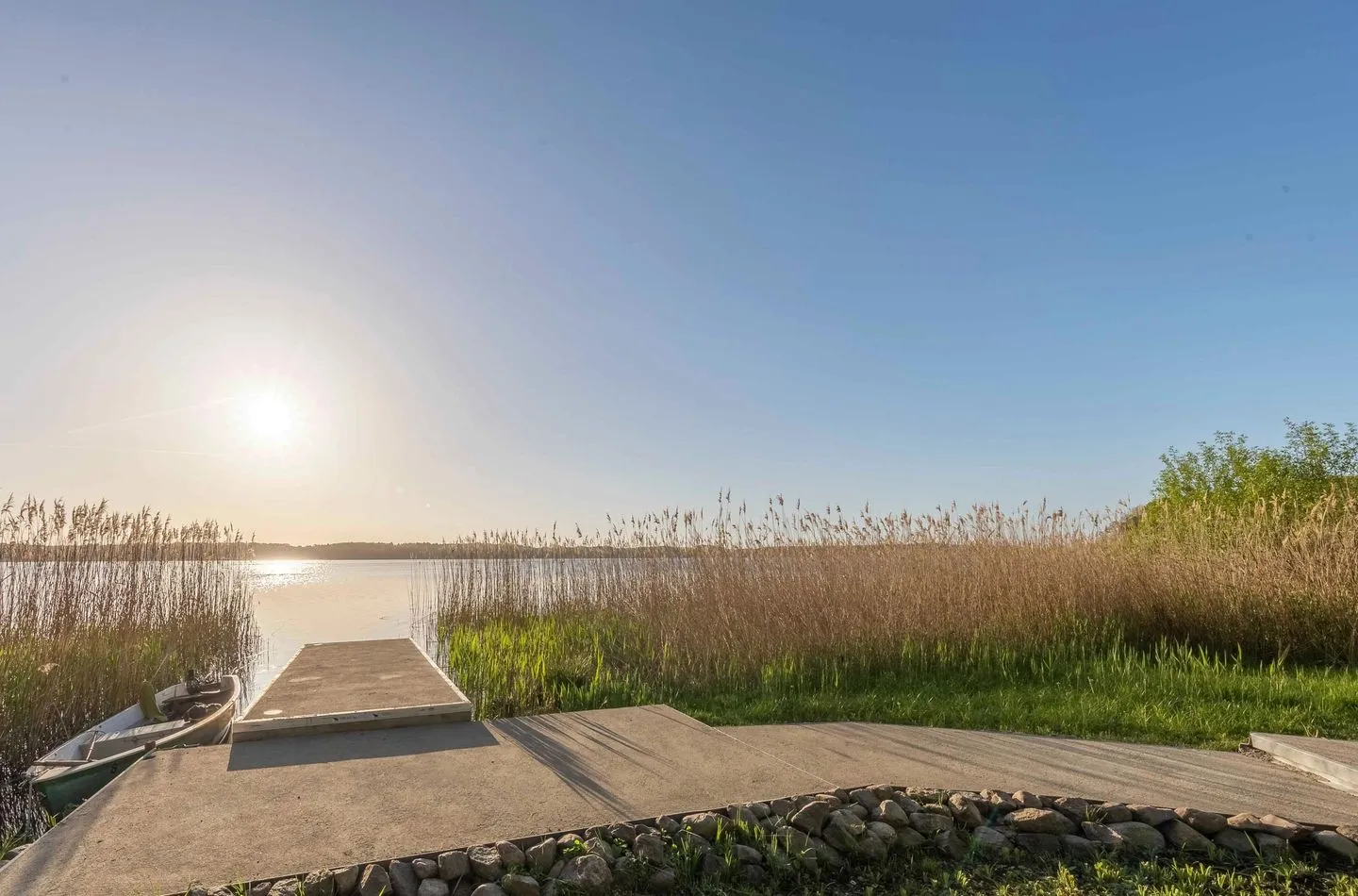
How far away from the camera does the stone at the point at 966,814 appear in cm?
330

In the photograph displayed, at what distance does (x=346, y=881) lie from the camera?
2.54 m

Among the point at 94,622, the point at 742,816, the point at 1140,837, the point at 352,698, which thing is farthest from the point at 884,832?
the point at 94,622

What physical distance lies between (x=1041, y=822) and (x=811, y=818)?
3.17ft

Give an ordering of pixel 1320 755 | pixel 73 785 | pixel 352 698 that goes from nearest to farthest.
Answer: pixel 1320 755
pixel 73 785
pixel 352 698

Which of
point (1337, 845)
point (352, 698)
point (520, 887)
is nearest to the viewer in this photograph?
point (520, 887)

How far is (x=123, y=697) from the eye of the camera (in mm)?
6859

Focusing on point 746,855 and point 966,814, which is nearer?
point 746,855

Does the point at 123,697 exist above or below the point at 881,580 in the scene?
below

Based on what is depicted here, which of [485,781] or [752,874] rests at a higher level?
[485,781]

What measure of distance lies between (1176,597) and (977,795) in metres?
6.31

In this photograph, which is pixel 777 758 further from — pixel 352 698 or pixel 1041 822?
pixel 352 698

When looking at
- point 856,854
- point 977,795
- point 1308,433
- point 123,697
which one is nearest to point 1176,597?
point 977,795

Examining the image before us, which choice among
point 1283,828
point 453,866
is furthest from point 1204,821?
point 453,866

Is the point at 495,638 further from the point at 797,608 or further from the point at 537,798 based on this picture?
the point at 537,798
